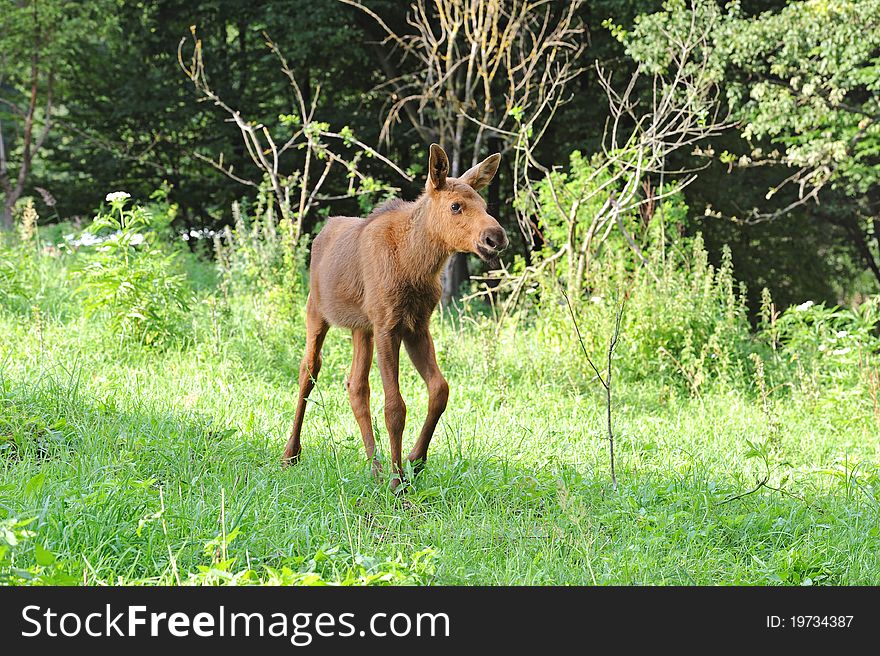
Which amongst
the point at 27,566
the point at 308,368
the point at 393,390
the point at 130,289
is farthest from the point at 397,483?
the point at 130,289

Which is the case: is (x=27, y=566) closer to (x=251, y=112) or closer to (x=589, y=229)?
(x=589, y=229)

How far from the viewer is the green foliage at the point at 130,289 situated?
7.45 meters

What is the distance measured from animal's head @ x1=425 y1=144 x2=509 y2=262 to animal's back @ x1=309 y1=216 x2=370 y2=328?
0.56 meters

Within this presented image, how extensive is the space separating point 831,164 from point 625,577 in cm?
1150

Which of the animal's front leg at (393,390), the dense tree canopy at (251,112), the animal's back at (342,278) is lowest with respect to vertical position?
the animal's front leg at (393,390)

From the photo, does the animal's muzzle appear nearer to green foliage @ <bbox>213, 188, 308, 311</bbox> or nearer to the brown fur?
the brown fur

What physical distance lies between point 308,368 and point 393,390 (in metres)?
0.79

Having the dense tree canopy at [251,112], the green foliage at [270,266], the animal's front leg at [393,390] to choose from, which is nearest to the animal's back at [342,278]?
the animal's front leg at [393,390]

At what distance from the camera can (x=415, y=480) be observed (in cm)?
468

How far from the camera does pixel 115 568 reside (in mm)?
3422

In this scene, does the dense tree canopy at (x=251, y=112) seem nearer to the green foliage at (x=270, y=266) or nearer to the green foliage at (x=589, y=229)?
the green foliage at (x=589, y=229)

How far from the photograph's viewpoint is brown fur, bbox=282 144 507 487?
434cm

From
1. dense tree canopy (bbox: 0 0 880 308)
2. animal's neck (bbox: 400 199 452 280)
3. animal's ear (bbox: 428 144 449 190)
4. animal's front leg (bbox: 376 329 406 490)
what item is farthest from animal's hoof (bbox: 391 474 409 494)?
dense tree canopy (bbox: 0 0 880 308)

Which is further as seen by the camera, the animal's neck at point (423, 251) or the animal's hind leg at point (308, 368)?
the animal's hind leg at point (308, 368)
